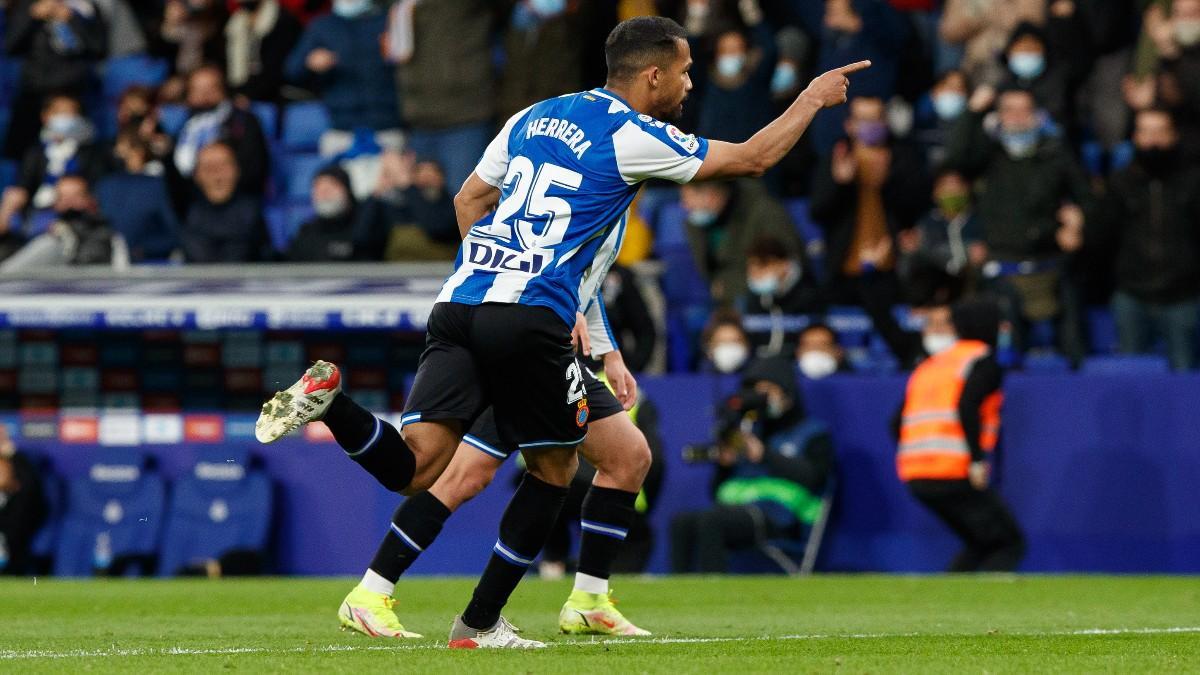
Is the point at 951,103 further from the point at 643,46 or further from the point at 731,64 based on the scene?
the point at 643,46

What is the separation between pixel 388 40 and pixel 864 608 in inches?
372

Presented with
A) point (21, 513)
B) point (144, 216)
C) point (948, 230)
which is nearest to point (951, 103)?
point (948, 230)

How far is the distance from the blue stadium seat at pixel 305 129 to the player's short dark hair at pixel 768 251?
5400 mm

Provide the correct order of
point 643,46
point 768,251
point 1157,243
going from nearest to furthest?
point 643,46 → point 1157,243 → point 768,251

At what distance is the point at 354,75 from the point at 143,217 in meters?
2.18

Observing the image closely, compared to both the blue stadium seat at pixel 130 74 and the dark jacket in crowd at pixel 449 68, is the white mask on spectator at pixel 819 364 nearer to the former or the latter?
the dark jacket in crowd at pixel 449 68

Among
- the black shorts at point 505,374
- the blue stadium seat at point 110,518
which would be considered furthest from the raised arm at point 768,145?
the blue stadium seat at point 110,518

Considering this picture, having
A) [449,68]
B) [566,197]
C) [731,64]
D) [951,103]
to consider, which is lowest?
[449,68]

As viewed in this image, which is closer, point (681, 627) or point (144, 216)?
point (681, 627)

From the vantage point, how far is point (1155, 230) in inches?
534

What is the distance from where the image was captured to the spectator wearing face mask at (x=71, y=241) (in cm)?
1677

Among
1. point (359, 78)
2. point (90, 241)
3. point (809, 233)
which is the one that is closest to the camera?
point (809, 233)

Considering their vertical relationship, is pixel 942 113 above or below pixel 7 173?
above

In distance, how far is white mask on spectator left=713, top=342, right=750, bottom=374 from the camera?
13680 millimetres
